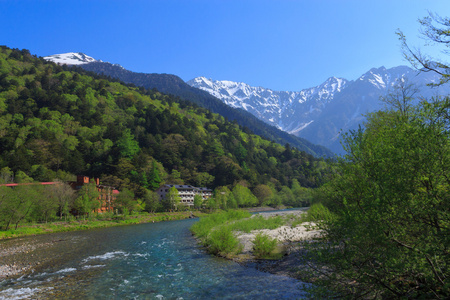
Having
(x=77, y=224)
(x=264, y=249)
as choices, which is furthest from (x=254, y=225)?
(x=77, y=224)

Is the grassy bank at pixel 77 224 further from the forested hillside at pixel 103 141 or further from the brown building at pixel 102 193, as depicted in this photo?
the forested hillside at pixel 103 141

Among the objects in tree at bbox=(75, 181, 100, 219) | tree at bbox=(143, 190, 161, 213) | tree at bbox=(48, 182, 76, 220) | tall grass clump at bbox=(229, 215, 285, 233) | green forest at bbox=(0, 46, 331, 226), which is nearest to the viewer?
tall grass clump at bbox=(229, 215, 285, 233)

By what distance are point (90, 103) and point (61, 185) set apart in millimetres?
108850

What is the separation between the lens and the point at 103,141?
128 metres

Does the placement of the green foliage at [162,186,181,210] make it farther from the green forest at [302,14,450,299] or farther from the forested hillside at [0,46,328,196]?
the green forest at [302,14,450,299]

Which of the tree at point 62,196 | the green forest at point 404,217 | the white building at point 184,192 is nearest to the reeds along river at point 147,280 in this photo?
the green forest at point 404,217

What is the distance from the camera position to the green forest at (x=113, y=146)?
336ft

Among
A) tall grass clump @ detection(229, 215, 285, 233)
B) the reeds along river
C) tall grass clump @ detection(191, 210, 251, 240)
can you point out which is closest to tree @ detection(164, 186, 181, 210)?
tall grass clump @ detection(191, 210, 251, 240)

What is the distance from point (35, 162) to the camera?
97.8m

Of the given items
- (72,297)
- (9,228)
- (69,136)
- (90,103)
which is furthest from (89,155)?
(72,297)

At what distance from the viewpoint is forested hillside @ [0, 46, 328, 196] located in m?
104

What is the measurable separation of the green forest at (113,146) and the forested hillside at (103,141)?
43 centimetres

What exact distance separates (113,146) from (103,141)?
542 cm

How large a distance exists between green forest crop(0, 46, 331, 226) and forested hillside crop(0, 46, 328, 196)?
0.43 m
